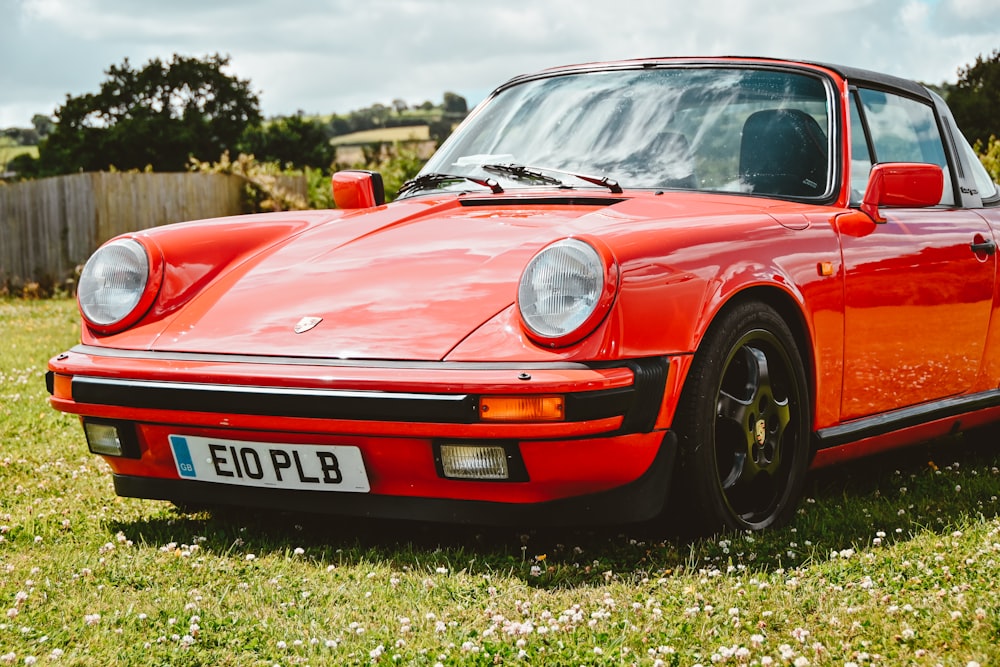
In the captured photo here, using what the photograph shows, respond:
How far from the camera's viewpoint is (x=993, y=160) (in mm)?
14625

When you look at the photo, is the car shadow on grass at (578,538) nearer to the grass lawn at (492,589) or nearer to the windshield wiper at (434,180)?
the grass lawn at (492,589)

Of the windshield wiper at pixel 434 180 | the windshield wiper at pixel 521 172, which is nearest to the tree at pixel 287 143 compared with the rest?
the windshield wiper at pixel 434 180

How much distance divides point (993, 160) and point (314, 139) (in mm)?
45344

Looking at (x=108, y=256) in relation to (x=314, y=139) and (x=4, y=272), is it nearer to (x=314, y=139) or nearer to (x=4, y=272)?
(x=4, y=272)

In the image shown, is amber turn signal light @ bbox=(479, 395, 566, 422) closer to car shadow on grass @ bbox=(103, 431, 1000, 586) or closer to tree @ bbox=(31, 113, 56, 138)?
car shadow on grass @ bbox=(103, 431, 1000, 586)

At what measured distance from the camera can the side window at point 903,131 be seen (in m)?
4.93

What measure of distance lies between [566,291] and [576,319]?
90mm

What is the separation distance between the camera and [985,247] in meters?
5.03

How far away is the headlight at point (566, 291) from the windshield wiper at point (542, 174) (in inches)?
38.2

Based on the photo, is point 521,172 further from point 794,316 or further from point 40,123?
point 40,123

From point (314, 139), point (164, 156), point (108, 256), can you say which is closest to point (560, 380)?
point (108, 256)

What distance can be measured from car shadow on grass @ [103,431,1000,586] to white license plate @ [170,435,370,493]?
231 millimetres

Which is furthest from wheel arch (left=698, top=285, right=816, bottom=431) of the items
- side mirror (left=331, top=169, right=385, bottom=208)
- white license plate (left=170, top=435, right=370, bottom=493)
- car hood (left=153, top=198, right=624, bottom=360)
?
side mirror (left=331, top=169, right=385, bottom=208)

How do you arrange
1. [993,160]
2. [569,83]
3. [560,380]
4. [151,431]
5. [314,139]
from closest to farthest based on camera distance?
[560,380] < [151,431] < [569,83] < [993,160] < [314,139]
